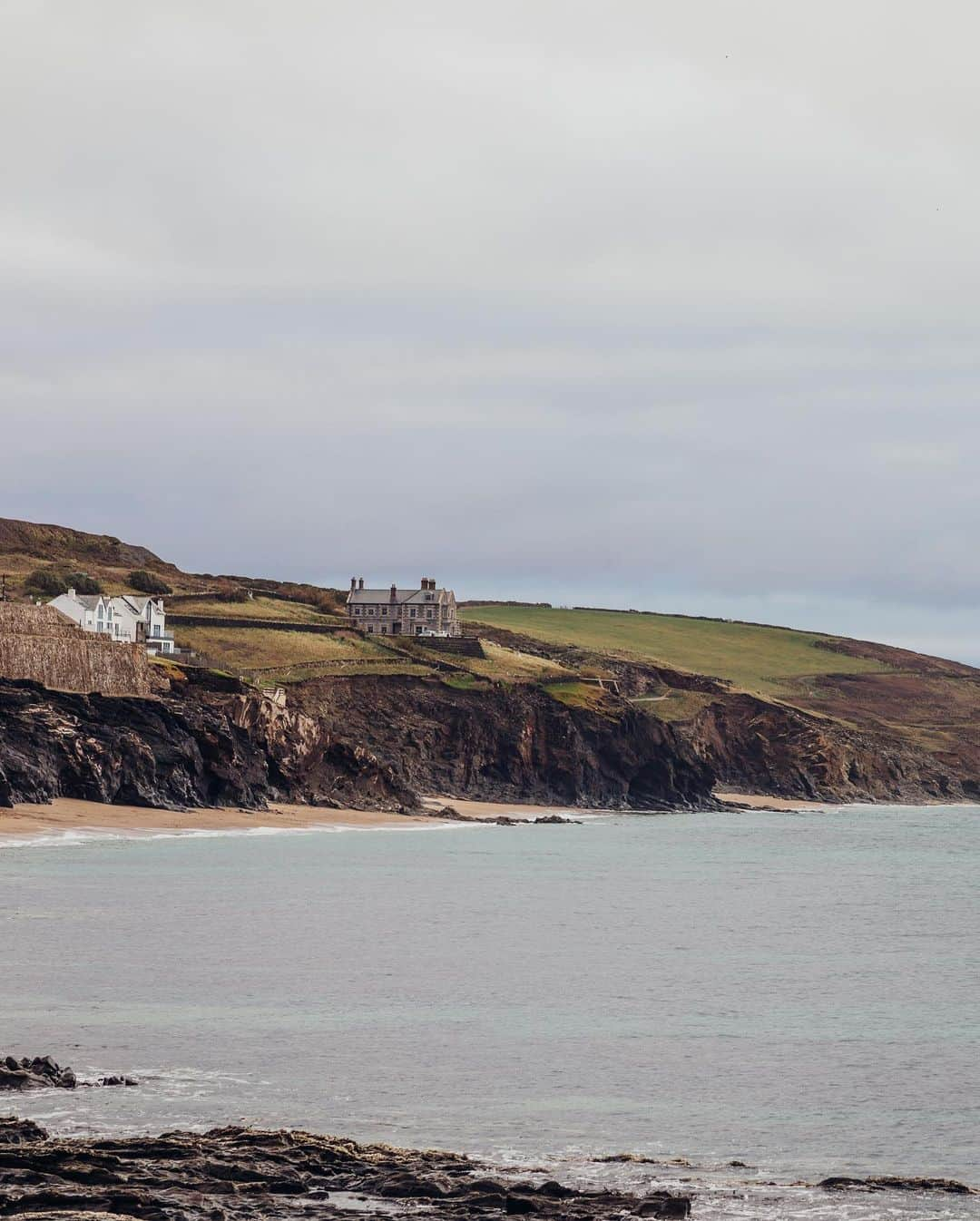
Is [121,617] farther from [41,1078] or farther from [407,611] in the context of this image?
[41,1078]

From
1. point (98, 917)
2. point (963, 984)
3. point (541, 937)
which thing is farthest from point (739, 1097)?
point (98, 917)

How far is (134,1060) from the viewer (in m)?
33.0

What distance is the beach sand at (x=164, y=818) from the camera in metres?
93.9

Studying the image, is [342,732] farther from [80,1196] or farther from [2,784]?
[80,1196]

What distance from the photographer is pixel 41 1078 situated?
30156mm

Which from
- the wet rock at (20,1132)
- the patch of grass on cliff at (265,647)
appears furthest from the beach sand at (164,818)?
the wet rock at (20,1132)

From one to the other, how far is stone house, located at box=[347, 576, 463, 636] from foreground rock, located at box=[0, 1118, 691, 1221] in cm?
16788

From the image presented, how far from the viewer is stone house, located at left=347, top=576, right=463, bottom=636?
19562 cm

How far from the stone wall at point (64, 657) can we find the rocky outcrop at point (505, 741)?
1958 cm

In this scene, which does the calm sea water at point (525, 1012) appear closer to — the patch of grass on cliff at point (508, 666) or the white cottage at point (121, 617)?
the white cottage at point (121, 617)

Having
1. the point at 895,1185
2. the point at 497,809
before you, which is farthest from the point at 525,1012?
the point at 497,809

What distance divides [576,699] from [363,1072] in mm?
134843

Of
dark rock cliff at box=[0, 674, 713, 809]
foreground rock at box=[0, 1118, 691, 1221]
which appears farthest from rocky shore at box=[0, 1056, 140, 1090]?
dark rock cliff at box=[0, 674, 713, 809]

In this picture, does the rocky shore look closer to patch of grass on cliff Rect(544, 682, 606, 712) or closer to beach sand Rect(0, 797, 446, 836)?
beach sand Rect(0, 797, 446, 836)
